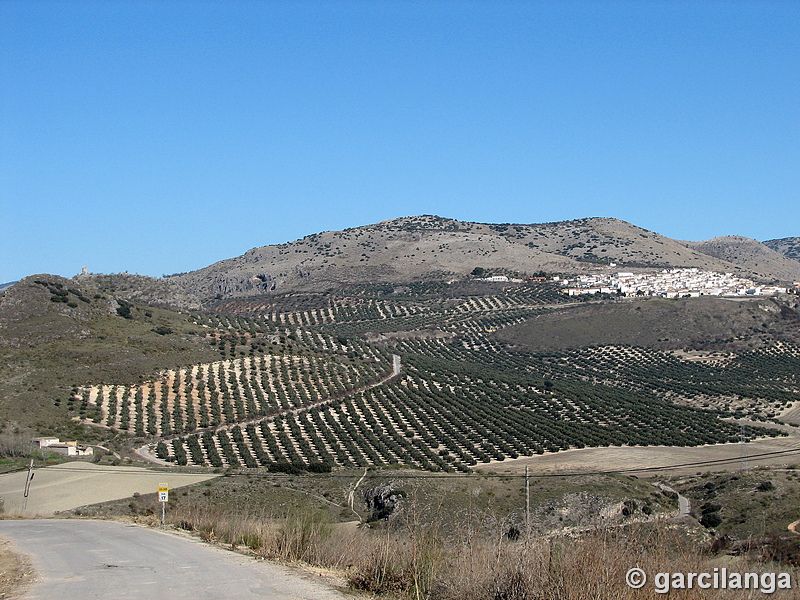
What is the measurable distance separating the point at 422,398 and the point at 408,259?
100308mm

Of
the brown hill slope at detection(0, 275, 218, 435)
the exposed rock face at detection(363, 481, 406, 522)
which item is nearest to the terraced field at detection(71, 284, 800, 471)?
the brown hill slope at detection(0, 275, 218, 435)

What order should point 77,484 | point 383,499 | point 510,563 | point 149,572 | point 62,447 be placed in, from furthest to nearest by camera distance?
point 62,447 < point 383,499 < point 77,484 < point 149,572 < point 510,563

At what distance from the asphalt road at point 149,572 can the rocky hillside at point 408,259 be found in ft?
427

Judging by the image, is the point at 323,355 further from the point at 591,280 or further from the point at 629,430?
the point at 591,280

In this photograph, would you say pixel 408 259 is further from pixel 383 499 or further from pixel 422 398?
pixel 383 499

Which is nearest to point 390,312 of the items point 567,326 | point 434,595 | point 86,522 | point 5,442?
point 567,326

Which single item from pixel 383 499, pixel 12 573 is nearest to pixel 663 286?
pixel 383 499

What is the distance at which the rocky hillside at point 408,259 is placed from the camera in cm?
15212

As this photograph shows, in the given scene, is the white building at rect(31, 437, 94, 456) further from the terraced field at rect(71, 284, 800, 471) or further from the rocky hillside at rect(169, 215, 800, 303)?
the rocky hillside at rect(169, 215, 800, 303)

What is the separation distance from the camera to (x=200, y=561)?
11.1 metres

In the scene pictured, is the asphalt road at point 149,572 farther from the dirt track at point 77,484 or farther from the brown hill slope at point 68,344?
the brown hill slope at point 68,344

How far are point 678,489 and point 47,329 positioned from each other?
52512 millimetres

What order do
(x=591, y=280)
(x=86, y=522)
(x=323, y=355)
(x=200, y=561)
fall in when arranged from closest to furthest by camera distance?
(x=200, y=561)
(x=86, y=522)
(x=323, y=355)
(x=591, y=280)

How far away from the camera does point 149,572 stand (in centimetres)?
1038
